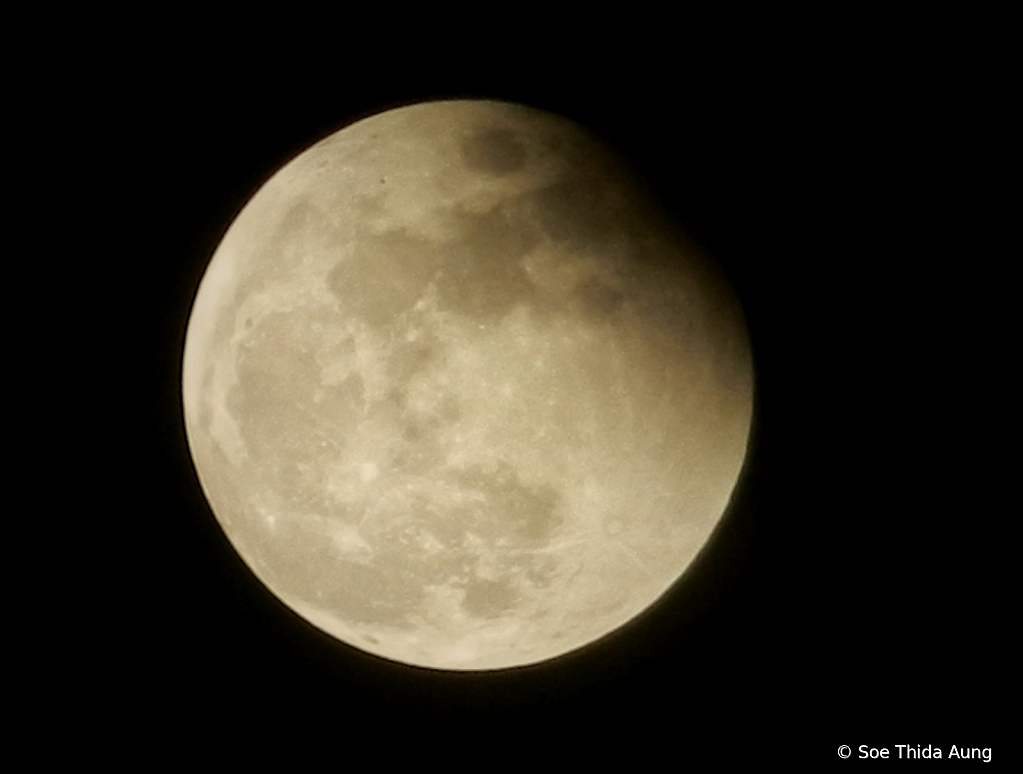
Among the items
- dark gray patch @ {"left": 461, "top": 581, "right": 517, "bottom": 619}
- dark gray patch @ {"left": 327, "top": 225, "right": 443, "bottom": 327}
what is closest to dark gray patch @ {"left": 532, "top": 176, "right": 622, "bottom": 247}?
dark gray patch @ {"left": 327, "top": 225, "right": 443, "bottom": 327}

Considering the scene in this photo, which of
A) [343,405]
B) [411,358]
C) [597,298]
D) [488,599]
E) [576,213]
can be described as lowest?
[488,599]

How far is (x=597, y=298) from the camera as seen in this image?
7.96 ft

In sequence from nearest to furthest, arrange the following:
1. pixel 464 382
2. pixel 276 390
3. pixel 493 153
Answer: pixel 464 382 → pixel 276 390 → pixel 493 153

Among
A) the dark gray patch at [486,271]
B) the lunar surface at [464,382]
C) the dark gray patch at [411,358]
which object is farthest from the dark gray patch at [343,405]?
the dark gray patch at [486,271]

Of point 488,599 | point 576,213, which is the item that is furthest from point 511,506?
point 576,213

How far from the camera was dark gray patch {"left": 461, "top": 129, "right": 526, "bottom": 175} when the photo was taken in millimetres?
2543

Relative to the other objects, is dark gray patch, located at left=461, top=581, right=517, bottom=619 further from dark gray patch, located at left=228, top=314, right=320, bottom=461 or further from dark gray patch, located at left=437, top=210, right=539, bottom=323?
dark gray patch, located at left=437, top=210, right=539, bottom=323

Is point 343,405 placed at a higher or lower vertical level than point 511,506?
higher

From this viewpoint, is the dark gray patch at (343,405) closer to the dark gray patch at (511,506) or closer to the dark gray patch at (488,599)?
the dark gray patch at (511,506)

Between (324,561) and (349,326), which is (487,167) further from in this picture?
(324,561)

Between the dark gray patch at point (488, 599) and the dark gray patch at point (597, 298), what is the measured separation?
36.3 inches

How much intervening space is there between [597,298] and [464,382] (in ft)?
1.58

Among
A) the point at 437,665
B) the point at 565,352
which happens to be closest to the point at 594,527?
the point at 565,352

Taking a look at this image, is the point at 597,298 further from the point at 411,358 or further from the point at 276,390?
the point at 276,390
